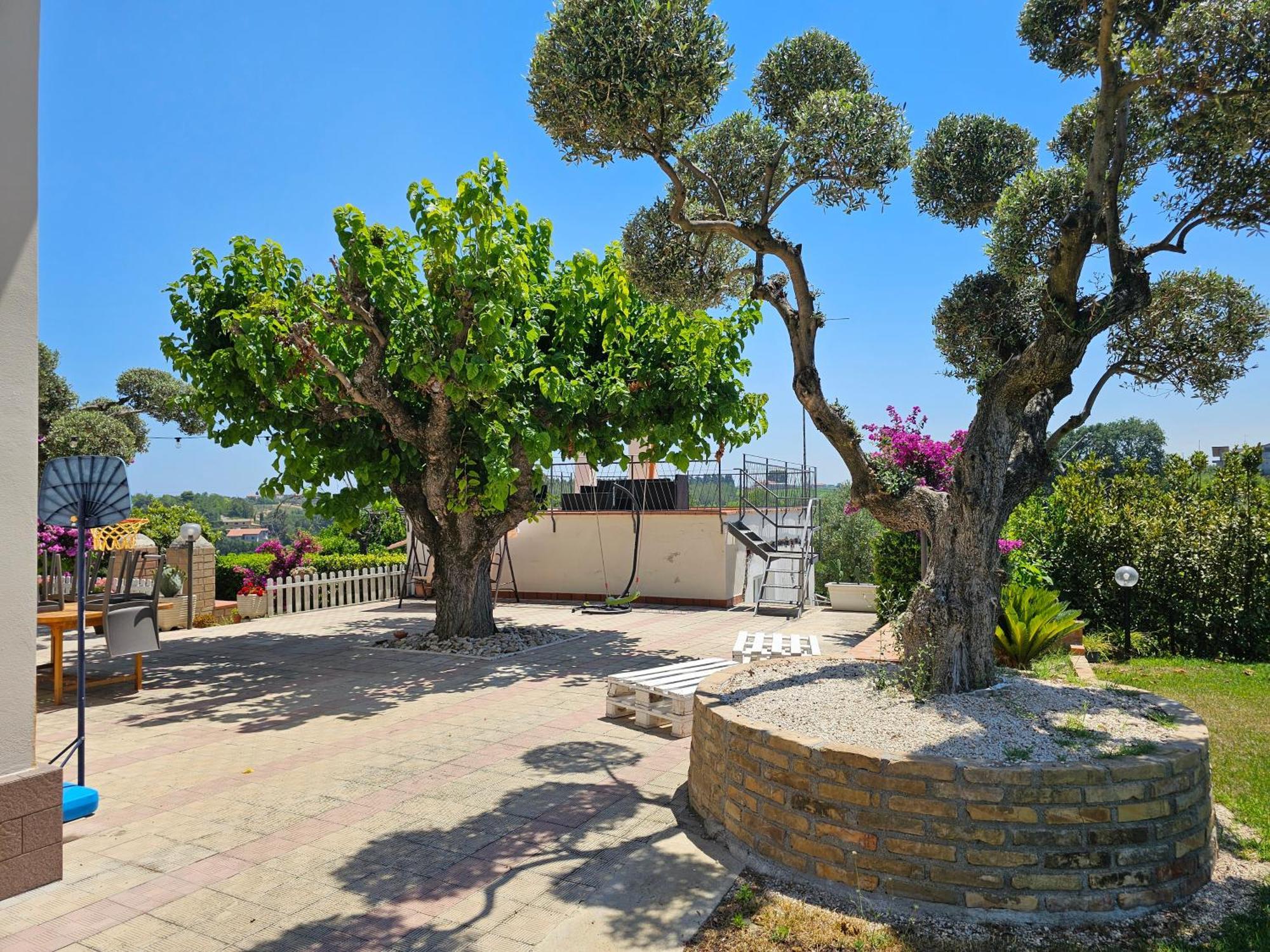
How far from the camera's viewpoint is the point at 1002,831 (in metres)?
3.33

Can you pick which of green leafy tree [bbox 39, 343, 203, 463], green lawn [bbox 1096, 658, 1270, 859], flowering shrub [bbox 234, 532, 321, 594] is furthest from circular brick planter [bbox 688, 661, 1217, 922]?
green leafy tree [bbox 39, 343, 203, 463]

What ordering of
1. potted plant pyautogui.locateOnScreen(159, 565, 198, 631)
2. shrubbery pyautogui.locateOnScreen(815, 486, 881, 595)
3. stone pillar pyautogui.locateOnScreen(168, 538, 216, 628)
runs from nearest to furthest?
potted plant pyautogui.locateOnScreen(159, 565, 198, 631)
stone pillar pyautogui.locateOnScreen(168, 538, 216, 628)
shrubbery pyautogui.locateOnScreen(815, 486, 881, 595)

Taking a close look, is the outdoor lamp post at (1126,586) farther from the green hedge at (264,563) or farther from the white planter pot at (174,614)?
the green hedge at (264,563)

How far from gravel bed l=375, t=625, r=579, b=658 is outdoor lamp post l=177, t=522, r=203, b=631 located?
12.8ft

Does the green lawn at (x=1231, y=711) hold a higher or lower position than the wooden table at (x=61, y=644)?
lower

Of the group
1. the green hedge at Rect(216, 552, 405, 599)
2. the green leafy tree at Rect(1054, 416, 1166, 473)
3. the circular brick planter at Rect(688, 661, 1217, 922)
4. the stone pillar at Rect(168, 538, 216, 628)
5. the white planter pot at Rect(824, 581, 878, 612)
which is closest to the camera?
the circular brick planter at Rect(688, 661, 1217, 922)

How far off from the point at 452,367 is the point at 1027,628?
6.60 m

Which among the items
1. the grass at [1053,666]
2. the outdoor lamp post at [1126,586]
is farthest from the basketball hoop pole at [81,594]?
the outdoor lamp post at [1126,586]

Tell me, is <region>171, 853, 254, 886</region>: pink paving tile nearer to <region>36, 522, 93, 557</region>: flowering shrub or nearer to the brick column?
the brick column

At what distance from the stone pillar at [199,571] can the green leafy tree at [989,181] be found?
11.0m

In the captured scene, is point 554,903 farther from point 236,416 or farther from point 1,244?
point 236,416

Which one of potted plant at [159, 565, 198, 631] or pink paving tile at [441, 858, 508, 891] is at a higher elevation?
potted plant at [159, 565, 198, 631]

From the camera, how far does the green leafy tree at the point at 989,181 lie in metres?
4.35

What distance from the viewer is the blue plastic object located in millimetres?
4629
